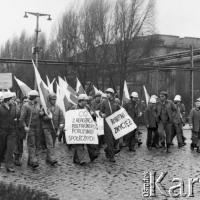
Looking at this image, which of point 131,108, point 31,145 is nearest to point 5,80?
point 131,108

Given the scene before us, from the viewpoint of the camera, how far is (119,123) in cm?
1189

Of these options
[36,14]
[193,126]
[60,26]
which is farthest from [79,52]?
[193,126]

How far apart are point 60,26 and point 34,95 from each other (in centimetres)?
2872

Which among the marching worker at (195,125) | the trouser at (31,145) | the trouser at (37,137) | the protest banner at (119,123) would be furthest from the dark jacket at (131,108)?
the trouser at (31,145)

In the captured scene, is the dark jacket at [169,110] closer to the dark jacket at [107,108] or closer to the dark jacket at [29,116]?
the dark jacket at [107,108]

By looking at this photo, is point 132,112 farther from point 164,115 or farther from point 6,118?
point 6,118

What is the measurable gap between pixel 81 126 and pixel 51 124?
2.89 feet

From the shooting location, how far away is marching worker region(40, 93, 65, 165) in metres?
10.7

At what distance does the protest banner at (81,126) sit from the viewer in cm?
1119

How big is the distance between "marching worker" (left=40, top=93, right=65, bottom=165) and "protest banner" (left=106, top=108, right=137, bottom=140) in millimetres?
1359

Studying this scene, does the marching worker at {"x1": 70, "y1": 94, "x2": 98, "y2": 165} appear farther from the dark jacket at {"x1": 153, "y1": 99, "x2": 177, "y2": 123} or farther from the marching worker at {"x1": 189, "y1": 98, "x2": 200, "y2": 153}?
the marching worker at {"x1": 189, "y1": 98, "x2": 200, "y2": 153}

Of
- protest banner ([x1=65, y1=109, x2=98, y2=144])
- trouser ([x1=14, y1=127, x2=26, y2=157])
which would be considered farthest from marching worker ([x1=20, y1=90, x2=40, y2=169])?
protest banner ([x1=65, y1=109, x2=98, y2=144])

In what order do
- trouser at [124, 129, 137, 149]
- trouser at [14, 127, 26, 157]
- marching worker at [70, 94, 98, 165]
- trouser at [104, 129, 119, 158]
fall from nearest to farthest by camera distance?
marching worker at [70, 94, 98, 165] → trouser at [14, 127, 26, 157] → trouser at [104, 129, 119, 158] → trouser at [124, 129, 137, 149]

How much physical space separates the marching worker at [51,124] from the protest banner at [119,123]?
4.46 feet
